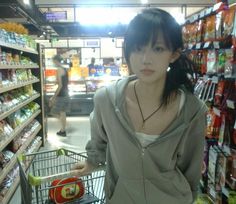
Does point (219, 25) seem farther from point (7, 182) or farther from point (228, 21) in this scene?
point (7, 182)

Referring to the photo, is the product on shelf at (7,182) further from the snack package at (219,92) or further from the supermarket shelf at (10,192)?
the snack package at (219,92)

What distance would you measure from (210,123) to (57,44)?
36.6 ft

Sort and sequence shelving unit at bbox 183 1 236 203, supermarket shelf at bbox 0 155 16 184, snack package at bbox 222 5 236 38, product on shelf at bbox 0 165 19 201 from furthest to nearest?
product on shelf at bbox 0 165 19 201, supermarket shelf at bbox 0 155 16 184, shelving unit at bbox 183 1 236 203, snack package at bbox 222 5 236 38

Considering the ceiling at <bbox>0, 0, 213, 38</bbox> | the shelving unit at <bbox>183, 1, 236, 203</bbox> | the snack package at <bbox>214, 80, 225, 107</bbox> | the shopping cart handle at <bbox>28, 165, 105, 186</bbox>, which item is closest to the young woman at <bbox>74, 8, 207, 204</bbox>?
the shopping cart handle at <bbox>28, 165, 105, 186</bbox>

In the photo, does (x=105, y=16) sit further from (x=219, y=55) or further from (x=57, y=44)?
(x=219, y=55)

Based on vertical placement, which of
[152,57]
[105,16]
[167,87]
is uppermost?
[105,16]

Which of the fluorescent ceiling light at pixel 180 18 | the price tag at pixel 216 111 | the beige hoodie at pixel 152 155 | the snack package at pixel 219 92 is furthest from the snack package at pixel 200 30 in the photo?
the beige hoodie at pixel 152 155

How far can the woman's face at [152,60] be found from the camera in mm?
1280

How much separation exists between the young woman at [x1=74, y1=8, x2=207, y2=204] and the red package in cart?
317mm

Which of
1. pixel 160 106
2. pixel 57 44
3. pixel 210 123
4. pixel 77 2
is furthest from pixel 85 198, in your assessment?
pixel 57 44

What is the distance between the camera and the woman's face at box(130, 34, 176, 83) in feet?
4.20

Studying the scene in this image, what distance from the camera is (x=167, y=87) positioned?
1428 mm

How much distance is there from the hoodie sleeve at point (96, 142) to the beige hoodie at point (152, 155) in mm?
10

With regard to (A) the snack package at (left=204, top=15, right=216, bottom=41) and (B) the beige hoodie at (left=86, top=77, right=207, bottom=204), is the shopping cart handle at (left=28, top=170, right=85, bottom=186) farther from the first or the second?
(A) the snack package at (left=204, top=15, right=216, bottom=41)
